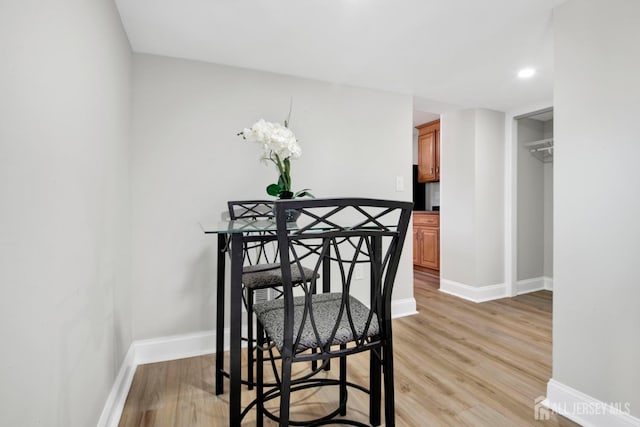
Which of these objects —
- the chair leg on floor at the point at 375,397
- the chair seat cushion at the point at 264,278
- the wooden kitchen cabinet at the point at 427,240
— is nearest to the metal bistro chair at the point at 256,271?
the chair seat cushion at the point at 264,278

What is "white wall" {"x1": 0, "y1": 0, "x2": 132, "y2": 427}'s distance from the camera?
68 cm

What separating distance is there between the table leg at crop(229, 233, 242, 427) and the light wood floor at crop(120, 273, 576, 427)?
0.82 feet

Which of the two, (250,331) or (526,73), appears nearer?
(250,331)

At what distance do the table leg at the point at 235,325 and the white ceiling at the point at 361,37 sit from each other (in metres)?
1.28

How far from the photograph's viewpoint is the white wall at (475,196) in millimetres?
3455

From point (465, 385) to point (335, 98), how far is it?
7.36 ft

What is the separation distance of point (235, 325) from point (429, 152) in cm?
416

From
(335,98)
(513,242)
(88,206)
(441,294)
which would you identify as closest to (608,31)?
(335,98)

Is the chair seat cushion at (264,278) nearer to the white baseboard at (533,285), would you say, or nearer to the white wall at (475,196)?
the white wall at (475,196)

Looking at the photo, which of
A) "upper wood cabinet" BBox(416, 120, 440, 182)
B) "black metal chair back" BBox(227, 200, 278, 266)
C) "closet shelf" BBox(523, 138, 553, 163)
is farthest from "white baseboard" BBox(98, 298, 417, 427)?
"closet shelf" BBox(523, 138, 553, 163)

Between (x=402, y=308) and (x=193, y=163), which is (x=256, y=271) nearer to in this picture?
(x=193, y=163)

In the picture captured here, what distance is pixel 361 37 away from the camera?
1975 millimetres

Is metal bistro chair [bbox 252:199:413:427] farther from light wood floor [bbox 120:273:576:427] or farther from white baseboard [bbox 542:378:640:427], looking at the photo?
white baseboard [bbox 542:378:640:427]

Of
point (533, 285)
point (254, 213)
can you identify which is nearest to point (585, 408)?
point (254, 213)
